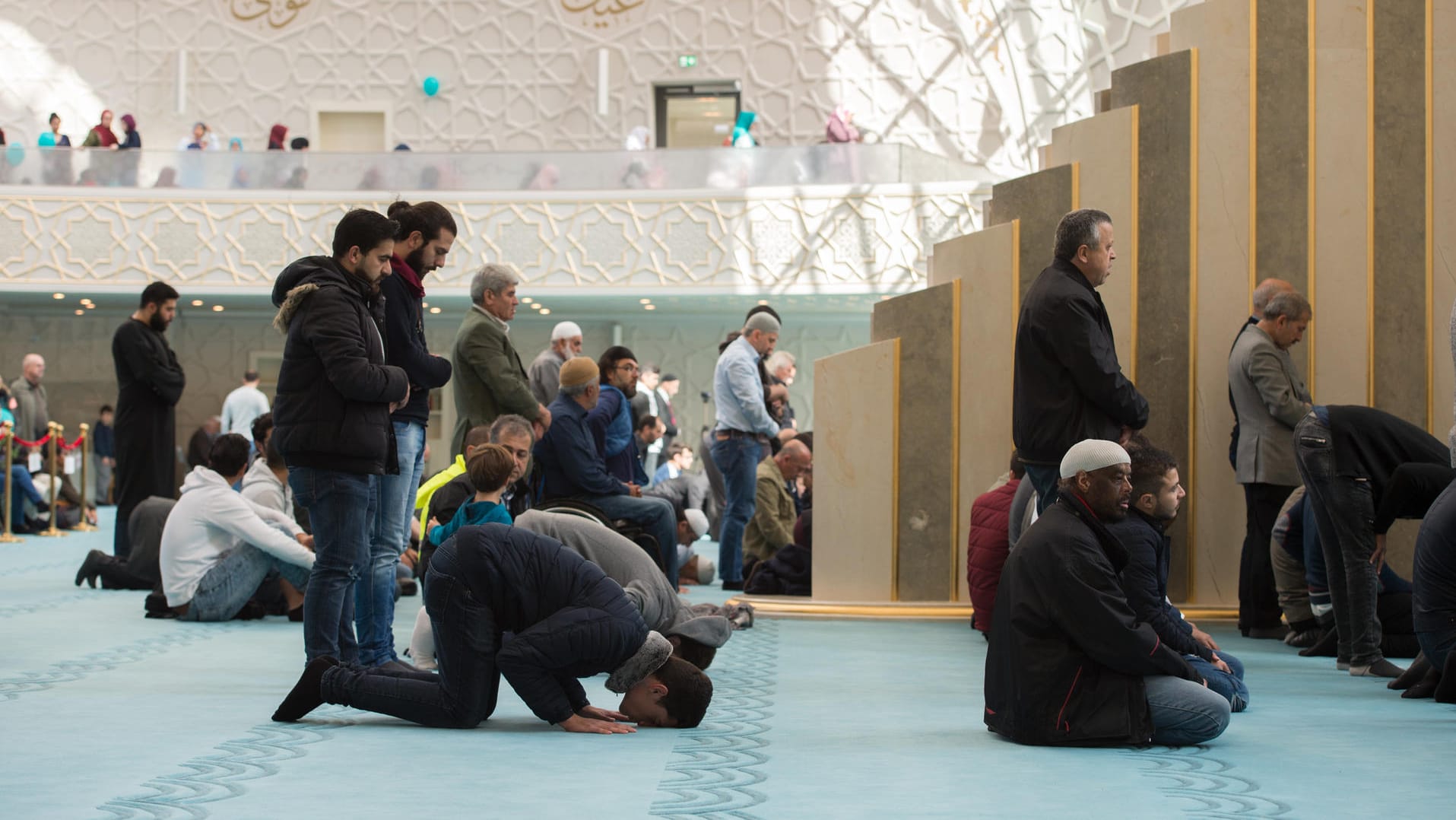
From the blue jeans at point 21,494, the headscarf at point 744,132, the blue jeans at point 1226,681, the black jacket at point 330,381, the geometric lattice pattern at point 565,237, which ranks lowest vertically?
the blue jeans at point 1226,681

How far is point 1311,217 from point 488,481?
14.8 ft

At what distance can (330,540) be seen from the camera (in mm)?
4793

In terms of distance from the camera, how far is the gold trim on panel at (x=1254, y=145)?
292 inches

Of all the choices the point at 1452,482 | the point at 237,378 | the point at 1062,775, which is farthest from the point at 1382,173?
the point at 237,378

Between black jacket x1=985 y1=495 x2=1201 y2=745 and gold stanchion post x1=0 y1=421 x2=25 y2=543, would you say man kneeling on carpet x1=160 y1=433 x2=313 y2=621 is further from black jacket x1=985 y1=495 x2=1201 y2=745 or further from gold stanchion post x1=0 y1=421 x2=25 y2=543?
gold stanchion post x1=0 y1=421 x2=25 y2=543

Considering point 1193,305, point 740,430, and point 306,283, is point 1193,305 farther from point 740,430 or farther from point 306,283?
→ point 306,283

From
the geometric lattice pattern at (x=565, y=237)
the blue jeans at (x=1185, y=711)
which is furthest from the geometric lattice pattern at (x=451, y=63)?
the blue jeans at (x=1185, y=711)

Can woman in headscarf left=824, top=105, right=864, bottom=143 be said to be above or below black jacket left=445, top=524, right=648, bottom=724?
above

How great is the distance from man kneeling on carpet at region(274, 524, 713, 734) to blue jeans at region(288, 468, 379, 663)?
0.49 metres

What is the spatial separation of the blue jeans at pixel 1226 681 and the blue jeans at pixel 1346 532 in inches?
45.1

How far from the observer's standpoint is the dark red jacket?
6.62m

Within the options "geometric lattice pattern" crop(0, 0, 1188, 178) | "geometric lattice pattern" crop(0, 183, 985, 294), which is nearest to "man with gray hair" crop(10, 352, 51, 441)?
"geometric lattice pattern" crop(0, 183, 985, 294)

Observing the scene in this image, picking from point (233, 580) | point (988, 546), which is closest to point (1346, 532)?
point (988, 546)

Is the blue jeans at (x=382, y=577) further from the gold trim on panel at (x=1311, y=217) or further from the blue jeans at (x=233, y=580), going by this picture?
the gold trim on panel at (x=1311, y=217)
